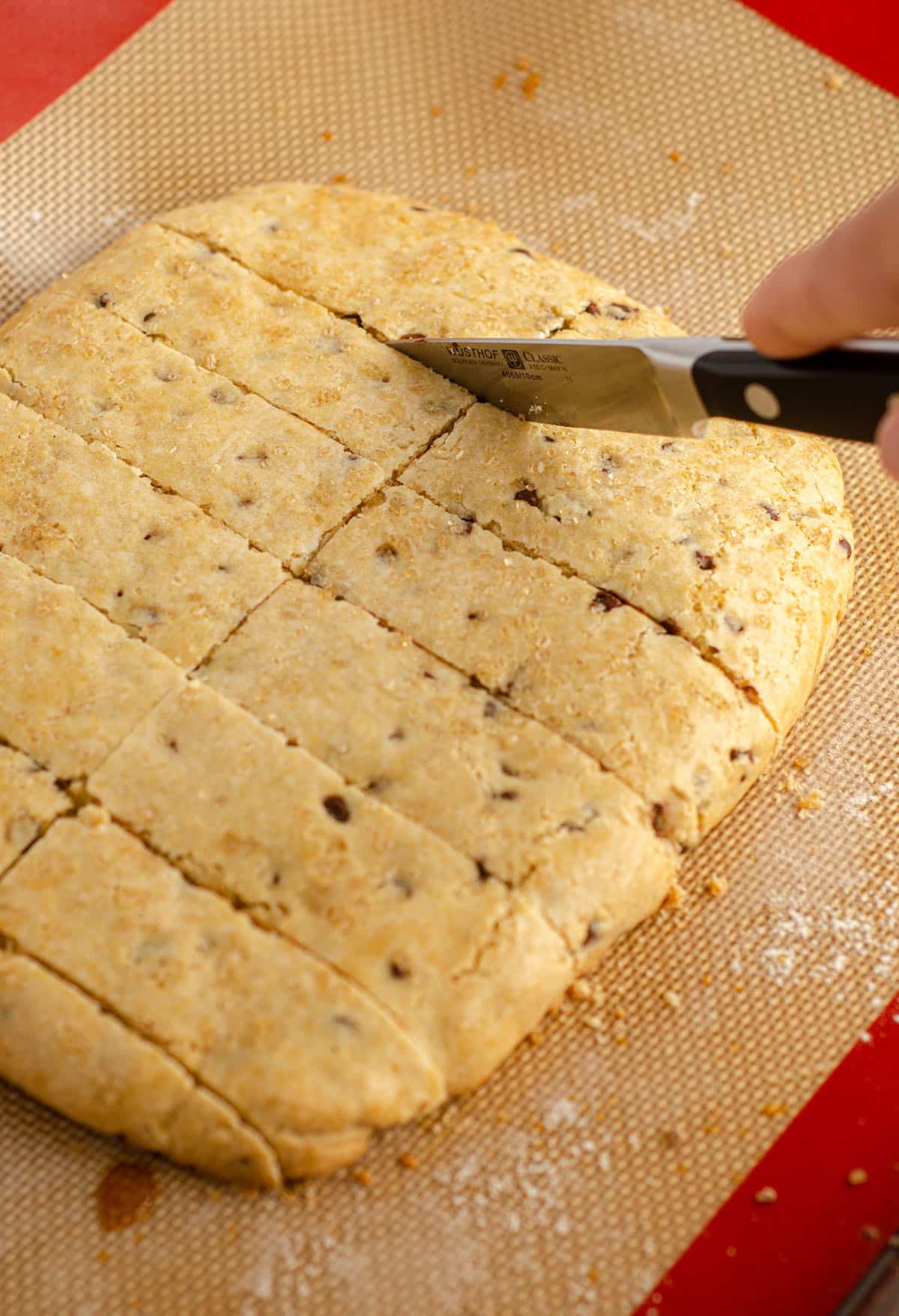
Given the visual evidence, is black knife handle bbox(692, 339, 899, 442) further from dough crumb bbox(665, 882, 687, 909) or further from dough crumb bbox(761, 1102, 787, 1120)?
dough crumb bbox(761, 1102, 787, 1120)

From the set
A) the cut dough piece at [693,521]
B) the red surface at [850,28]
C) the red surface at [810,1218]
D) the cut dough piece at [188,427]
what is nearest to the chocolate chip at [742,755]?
the cut dough piece at [693,521]

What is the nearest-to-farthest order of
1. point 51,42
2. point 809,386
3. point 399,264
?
point 809,386 → point 399,264 → point 51,42

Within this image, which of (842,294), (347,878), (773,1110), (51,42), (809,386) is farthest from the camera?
(51,42)

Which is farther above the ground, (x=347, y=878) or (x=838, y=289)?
(x=838, y=289)

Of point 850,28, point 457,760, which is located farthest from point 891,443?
point 850,28

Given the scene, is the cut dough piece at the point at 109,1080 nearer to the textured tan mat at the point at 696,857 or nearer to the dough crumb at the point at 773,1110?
the textured tan mat at the point at 696,857

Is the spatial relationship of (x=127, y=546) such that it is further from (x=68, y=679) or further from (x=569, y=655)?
(x=569, y=655)
